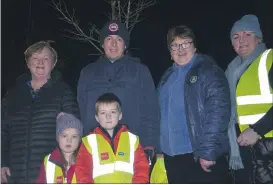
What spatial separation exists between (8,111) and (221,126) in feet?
6.73

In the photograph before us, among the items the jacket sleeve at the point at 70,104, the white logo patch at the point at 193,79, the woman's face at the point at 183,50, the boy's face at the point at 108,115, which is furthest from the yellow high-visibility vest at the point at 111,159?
the woman's face at the point at 183,50

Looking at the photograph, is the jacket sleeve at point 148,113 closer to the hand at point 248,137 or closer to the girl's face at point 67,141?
the girl's face at point 67,141

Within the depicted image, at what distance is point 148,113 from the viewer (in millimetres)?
3658

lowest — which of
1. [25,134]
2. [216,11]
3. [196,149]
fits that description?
[196,149]

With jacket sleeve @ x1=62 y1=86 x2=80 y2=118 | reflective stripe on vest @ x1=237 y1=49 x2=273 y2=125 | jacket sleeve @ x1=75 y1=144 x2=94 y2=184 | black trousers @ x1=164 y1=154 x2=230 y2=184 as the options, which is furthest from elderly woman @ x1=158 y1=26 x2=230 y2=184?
jacket sleeve @ x1=62 y1=86 x2=80 y2=118

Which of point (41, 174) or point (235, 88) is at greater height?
point (235, 88)

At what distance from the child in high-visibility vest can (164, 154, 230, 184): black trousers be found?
3.02 feet

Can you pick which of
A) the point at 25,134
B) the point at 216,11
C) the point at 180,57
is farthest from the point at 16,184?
the point at 216,11

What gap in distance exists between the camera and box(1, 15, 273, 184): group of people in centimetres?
337

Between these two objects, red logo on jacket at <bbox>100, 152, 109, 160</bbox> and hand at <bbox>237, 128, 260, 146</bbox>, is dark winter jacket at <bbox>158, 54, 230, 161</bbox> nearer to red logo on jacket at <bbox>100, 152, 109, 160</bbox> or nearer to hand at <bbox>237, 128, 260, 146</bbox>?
hand at <bbox>237, 128, 260, 146</bbox>

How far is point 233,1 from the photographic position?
27.4 ft

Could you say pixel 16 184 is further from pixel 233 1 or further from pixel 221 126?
pixel 233 1

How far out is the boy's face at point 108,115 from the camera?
3.56 m

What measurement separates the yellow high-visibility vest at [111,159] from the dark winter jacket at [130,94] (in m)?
0.21
